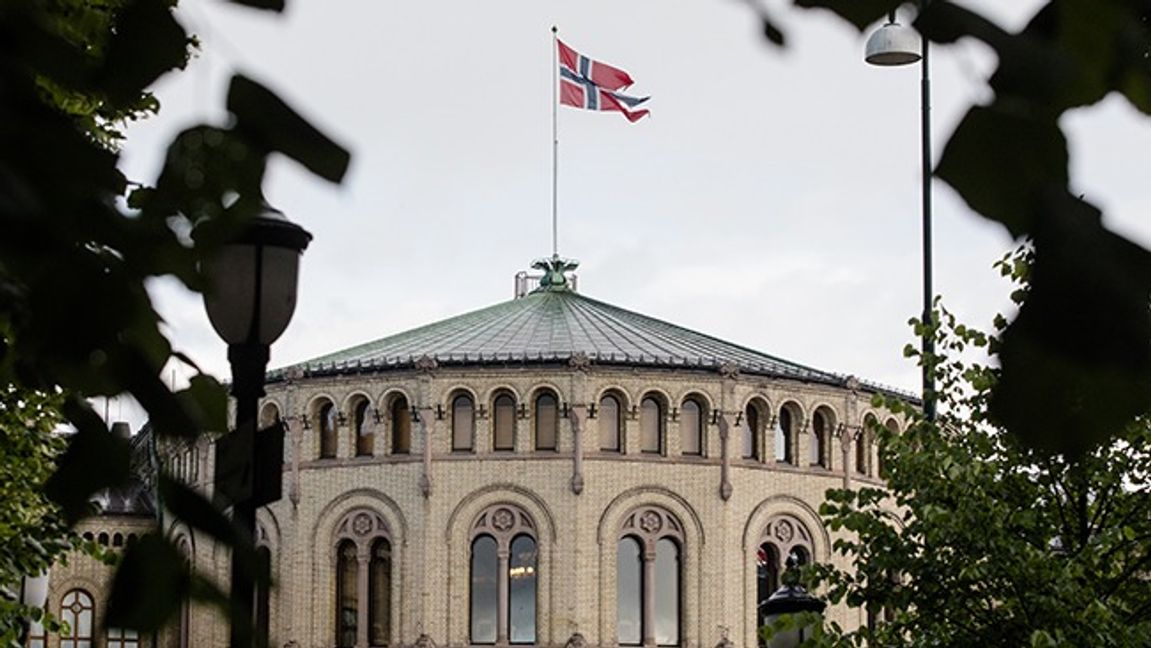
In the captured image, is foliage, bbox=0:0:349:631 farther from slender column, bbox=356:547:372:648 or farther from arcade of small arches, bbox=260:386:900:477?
slender column, bbox=356:547:372:648

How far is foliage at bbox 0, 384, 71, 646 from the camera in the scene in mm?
16719

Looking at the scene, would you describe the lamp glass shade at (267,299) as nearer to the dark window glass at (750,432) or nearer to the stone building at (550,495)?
the stone building at (550,495)

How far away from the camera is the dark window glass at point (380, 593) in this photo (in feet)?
201

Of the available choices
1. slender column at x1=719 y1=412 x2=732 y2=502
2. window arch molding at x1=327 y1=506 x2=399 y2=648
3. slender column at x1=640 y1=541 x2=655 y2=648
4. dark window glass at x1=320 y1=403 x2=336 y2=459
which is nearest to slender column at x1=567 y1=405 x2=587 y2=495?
slender column at x1=640 y1=541 x2=655 y2=648

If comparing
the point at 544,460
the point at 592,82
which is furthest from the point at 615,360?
the point at 592,82

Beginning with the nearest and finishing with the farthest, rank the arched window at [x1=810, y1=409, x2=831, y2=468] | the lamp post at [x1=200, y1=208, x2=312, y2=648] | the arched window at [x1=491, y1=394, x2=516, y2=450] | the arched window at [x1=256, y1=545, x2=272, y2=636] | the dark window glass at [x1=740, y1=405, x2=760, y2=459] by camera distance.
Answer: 1. the arched window at [x1=256, y1=545, x2=272, y2=636]
2. the lamp post at [x1=200, y1=208, x2=312, y2=648]
3. the arched window at [x1=491, y1=394, x2=516, y2=450]
4. the dark window glass at [x1=740, y1=405, x2=760, y2=459]
5. the arched window at [x1=810, y1=409, x2=831, y2=468]

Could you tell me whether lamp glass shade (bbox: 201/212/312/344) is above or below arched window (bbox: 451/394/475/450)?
below

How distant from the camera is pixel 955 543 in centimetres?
2205

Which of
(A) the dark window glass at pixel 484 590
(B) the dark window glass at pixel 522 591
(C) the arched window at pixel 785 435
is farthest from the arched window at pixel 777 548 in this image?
(A) the dark window glass at pixel 484 590

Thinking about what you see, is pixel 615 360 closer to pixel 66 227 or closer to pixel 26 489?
pixel 26 489

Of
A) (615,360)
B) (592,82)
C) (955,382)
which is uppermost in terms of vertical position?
(592,82)

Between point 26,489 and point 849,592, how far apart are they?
863cm

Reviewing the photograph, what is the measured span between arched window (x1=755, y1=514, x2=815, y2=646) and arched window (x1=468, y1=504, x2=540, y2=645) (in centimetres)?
618

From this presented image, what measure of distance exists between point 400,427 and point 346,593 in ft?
15.4
